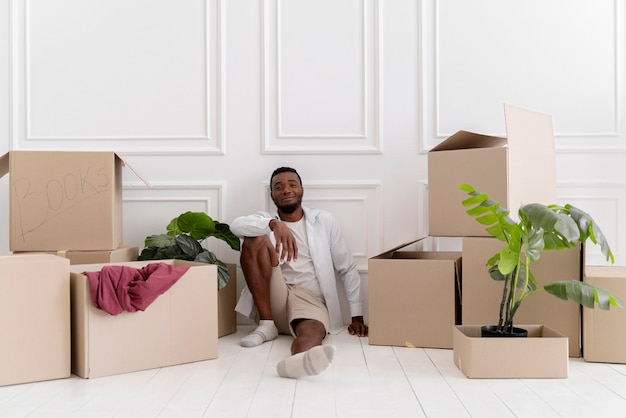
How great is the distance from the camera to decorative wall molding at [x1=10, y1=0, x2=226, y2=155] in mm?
3418

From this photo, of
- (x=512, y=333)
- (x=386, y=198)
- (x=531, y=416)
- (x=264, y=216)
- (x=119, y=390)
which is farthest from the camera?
(x=386, y=198)

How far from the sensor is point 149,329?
8.02ft

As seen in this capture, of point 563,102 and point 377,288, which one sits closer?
point 377,288

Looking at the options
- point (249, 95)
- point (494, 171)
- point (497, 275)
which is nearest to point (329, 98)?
point (249, 95)

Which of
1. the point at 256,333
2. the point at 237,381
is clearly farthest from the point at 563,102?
the point at 237,381

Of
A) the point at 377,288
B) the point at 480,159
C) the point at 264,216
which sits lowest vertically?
the point at 377,288

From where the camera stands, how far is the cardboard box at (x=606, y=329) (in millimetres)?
2488

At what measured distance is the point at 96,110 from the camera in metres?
3.43

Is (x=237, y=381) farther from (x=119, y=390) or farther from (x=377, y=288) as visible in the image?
(x=377, y=288)

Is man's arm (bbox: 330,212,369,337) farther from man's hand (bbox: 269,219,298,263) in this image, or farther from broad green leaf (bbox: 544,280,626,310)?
broad green leaf (bbox: 544,280,626,310)

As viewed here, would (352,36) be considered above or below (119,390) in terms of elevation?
above

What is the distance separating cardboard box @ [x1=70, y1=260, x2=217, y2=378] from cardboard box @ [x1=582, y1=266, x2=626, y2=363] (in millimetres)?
1466

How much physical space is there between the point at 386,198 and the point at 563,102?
3.40 feet

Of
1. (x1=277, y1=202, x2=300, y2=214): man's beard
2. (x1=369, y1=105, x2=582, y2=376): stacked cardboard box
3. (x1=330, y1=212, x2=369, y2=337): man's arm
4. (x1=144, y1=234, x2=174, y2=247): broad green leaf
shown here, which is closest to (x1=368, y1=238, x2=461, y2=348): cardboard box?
(x1=369, y1=105, x2=582, y2=376): stacked cardboard box
